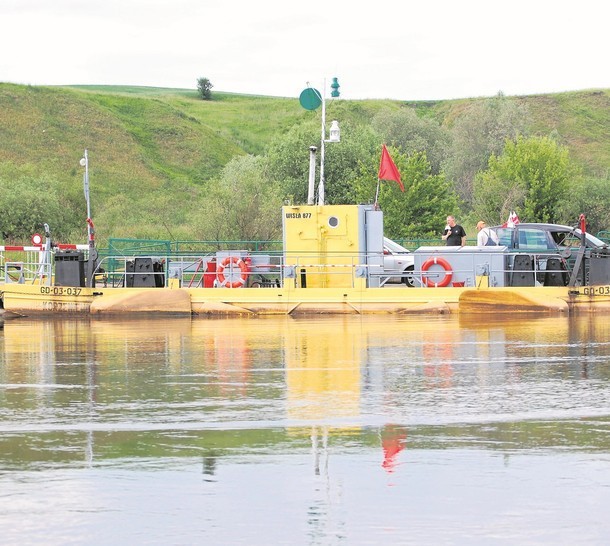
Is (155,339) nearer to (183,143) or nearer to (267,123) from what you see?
(183,143)

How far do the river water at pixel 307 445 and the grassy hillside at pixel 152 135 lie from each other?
47201 millimetres

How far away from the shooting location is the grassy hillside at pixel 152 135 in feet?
294

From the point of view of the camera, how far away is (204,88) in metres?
150

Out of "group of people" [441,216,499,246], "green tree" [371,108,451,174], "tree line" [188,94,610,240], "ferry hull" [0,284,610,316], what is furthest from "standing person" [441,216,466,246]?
"green tree" [371,108,451,174]

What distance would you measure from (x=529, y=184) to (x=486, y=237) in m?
46.0

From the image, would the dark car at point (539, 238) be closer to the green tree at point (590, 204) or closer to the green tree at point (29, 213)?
the green tree at point (29, 213)

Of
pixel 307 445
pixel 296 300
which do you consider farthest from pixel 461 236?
pixel 307 445

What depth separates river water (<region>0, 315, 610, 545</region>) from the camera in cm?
796

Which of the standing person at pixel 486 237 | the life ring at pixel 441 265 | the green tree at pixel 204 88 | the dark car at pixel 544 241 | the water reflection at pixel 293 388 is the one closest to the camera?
the water reflection at pixel 293 388

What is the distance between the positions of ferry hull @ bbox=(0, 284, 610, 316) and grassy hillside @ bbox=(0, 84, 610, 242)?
35489 mm

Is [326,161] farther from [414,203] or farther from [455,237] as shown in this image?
[455,237]

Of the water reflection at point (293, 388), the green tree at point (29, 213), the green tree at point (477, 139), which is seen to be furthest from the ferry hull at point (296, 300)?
the green tree at point (477, 139)

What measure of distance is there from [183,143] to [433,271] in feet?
278

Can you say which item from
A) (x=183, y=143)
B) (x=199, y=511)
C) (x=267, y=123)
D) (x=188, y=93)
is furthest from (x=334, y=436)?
(x=188, y=93)
